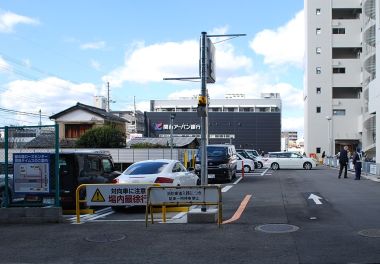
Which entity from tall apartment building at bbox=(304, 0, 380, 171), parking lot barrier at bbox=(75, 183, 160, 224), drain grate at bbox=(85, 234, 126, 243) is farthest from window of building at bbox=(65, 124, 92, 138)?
drain grate at bbox=(85, 234, 126, 243)

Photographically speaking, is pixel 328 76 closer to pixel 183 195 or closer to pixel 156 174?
pixel 156 174

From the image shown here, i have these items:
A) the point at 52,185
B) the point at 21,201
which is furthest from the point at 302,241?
the point at 21,201

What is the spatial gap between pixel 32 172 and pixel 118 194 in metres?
2.09

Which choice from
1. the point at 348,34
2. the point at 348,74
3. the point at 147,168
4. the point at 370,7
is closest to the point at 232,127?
the point at 348,74

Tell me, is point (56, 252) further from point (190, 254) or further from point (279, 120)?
point (279, 120)

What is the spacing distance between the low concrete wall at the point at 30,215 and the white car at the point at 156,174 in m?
2.60

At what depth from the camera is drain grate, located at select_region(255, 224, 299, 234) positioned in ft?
33.0

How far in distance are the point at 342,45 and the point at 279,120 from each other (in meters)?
54.3

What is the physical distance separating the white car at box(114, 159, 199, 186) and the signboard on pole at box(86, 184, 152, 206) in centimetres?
202

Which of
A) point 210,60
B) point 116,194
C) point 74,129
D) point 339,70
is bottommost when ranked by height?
point 116,194

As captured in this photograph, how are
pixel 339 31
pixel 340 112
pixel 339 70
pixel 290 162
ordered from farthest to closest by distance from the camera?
pixel 339 70
pixel 339 31
pixel 340 112
pixel 290 162

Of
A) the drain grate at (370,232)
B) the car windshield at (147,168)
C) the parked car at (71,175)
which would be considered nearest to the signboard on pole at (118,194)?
the parked car at (71,175)

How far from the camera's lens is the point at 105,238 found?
9.72 metres

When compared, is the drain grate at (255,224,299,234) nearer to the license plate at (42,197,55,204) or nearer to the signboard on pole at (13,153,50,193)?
the license plate at (42,197,55,204)
